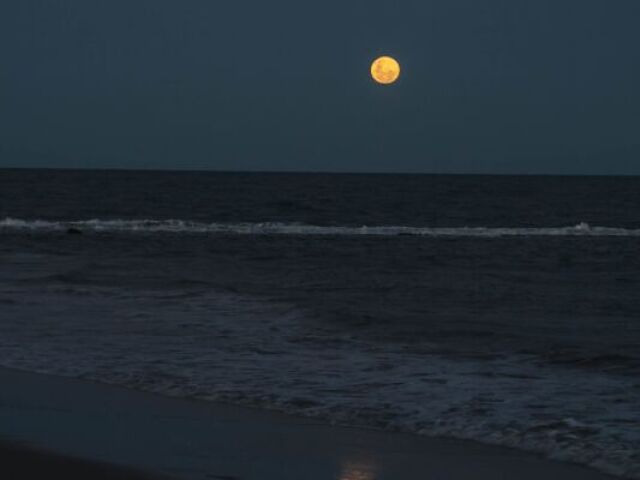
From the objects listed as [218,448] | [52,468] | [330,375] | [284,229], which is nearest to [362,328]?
[330,375]

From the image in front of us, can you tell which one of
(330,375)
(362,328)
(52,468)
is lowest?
(52,468)

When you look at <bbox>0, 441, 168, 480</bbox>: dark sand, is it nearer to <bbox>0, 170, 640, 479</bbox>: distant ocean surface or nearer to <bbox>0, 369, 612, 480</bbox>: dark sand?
<bbox>0, 369, 612, 480</bbox>: dark sand

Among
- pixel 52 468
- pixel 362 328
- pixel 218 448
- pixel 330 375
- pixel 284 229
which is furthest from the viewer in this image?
pixel 284 229

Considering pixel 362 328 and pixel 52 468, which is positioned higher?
pixel 362 328

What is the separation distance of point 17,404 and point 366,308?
7804 mm

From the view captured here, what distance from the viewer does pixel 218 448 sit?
7.09 metres

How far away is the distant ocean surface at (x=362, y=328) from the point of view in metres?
8.52

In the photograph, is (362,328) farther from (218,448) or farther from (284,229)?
(284,229)

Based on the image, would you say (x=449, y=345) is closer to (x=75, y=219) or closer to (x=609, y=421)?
(x=609, y=421)

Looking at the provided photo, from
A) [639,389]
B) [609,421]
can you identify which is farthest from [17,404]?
[639,389]

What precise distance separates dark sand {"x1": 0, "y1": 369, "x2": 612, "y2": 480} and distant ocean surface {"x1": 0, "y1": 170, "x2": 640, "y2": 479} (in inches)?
14.8

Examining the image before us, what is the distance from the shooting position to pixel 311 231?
4031cm

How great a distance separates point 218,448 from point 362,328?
6263mm

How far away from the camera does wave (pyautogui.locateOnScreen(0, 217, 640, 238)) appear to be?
39.0 meters
